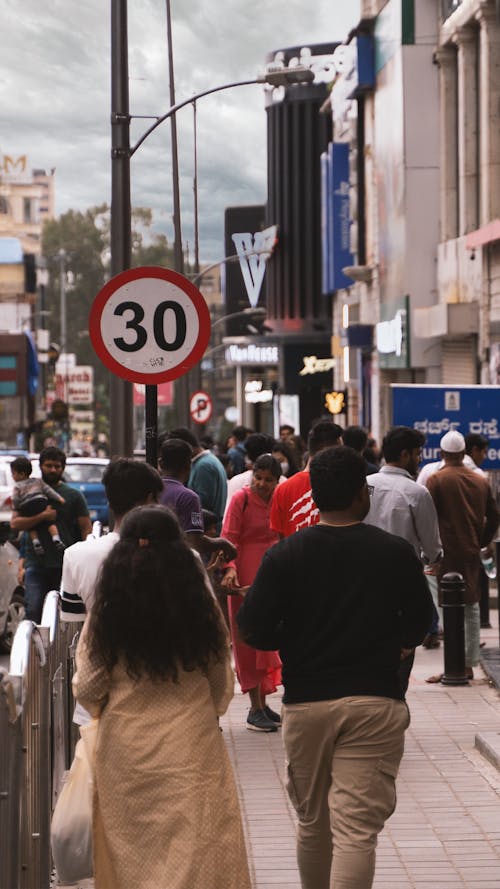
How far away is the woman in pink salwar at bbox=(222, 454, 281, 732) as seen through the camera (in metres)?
10.8

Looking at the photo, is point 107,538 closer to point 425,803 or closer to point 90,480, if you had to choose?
point 425,803

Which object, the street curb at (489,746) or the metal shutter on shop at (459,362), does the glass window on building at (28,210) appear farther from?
the street curb at (489,746)

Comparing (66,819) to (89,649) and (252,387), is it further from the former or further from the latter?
(252,387)

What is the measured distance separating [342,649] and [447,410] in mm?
14321

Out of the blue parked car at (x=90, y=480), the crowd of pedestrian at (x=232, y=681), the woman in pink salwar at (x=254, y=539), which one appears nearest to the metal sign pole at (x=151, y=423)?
the woman in pink salwar at (x=254, y=539)

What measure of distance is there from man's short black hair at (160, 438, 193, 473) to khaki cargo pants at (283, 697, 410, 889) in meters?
4.52

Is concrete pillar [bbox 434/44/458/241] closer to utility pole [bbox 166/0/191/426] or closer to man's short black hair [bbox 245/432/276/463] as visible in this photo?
utility pole [bbox 166/0/191/426]

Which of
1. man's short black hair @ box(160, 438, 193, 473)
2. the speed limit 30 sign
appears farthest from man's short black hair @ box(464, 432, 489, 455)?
the speed limit 30 sign

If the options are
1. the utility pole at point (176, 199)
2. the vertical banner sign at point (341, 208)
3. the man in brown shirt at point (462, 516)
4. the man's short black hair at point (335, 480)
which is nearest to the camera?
the man's short black hair at point (335, 480)

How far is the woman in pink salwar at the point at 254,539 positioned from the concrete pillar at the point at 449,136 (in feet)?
73.5

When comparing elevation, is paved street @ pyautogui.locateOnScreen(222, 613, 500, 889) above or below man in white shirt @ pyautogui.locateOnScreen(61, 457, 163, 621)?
below

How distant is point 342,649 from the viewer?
5484 millimetres

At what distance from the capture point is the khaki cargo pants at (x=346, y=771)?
5.43 metres

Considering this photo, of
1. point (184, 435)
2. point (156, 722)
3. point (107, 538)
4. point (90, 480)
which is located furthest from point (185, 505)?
point (90, 480)
